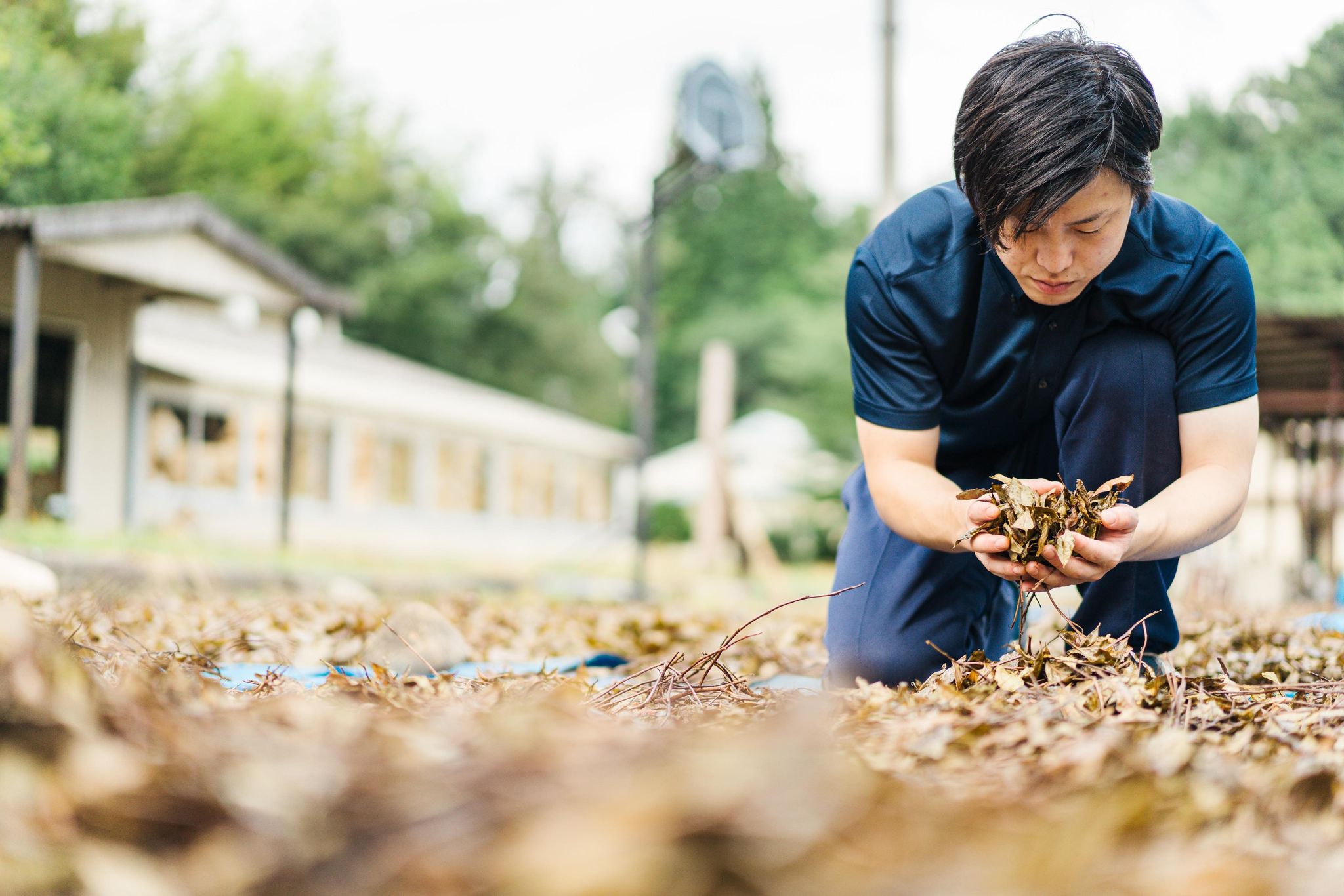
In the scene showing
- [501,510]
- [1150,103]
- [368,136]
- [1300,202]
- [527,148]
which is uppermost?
[527,148]

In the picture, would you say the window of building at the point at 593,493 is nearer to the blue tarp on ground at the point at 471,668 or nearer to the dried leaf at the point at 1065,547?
the blue tarp on ground at the point at 471,668

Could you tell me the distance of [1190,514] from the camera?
80.1 inches

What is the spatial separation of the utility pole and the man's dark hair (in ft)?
26.4

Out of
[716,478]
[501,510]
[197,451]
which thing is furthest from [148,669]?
[501,510]

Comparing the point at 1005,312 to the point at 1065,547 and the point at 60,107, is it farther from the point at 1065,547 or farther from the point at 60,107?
the point at 60,107

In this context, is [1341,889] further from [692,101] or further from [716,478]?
[716,478]

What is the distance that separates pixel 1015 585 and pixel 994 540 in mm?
982

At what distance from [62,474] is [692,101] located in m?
7.15

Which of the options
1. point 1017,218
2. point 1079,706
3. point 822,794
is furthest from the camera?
point 1017,218

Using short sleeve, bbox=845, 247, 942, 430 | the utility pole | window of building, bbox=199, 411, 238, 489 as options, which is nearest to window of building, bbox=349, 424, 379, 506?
window of building, bbox=199, 411, 238, 489

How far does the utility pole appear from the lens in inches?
386

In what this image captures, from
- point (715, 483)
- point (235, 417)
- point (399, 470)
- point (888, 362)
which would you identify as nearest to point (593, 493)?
point (399, 470)

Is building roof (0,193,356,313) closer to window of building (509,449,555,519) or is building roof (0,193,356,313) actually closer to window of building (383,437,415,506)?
window of building (383,437,415,506)

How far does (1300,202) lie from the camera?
6598mm
